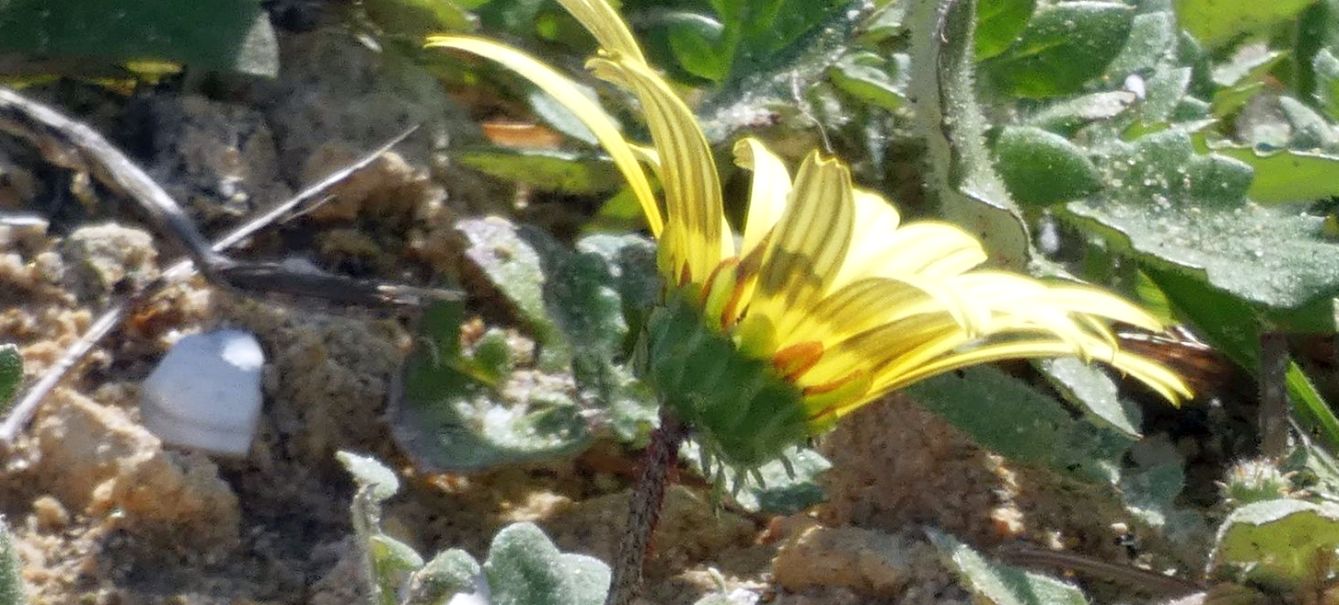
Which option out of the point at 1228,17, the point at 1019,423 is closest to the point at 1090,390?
the point at 1019,423

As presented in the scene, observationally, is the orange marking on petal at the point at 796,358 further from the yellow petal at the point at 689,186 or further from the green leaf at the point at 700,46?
the green leaf at the point at 700,46

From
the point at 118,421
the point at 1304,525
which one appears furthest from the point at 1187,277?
the point at 118,421

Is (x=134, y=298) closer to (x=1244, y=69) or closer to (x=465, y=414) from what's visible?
(x=465, y=414)

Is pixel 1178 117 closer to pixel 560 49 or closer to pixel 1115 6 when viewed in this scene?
pixel 1115 6

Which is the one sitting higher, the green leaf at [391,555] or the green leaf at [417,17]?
the green leaf at [417,17]

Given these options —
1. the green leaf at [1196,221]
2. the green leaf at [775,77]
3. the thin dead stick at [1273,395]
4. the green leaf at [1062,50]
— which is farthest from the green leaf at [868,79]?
the thin dead stick at [1273,395]

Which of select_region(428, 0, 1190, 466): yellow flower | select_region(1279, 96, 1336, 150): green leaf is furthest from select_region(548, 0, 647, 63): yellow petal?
select_region(1279, 96, 1336, 150): green leaf

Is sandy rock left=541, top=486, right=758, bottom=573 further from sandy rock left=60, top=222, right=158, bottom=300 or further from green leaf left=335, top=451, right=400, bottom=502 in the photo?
sandy rock left=60, top=222, right=158, bottom=300
